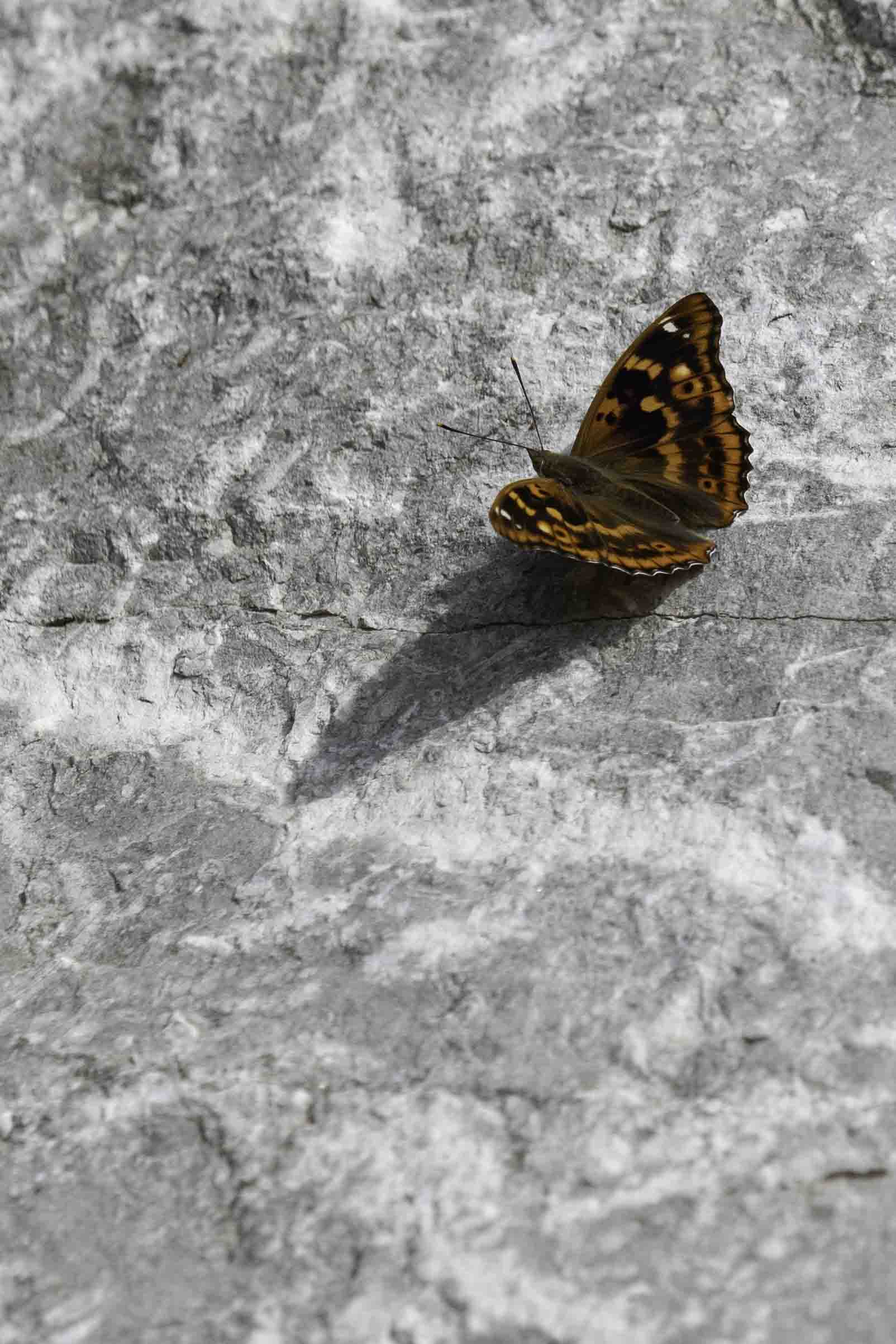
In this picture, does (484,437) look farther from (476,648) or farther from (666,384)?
(476,648)

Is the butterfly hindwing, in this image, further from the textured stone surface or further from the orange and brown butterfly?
the textured stone surface

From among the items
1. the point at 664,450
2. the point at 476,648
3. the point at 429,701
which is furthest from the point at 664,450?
the point at 429,701

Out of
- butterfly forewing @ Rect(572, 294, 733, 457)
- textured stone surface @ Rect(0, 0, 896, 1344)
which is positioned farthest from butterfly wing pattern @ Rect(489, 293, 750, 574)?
textured stone surface @ Rect(0, 0, 896, 1344)

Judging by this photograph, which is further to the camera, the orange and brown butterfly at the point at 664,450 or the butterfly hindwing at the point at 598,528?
the orange and brown butterfly at the point at 664,450

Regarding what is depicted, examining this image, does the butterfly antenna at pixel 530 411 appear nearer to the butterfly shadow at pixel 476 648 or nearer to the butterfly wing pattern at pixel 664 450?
the butterfly wing pattern at pixel 664 450

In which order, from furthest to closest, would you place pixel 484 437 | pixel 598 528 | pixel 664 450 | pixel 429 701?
pixel 484 437
pixel 664 450
pixel 429 701
pixel 598 528

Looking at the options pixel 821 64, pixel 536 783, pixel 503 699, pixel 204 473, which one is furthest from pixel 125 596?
pixel 821 64

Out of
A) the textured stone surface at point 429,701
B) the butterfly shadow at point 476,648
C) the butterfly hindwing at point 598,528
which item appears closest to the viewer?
the textured stone surface at point 429,701

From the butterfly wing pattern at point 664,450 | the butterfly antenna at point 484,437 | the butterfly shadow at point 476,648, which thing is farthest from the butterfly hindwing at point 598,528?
the butterfly antenna at point 484,437
